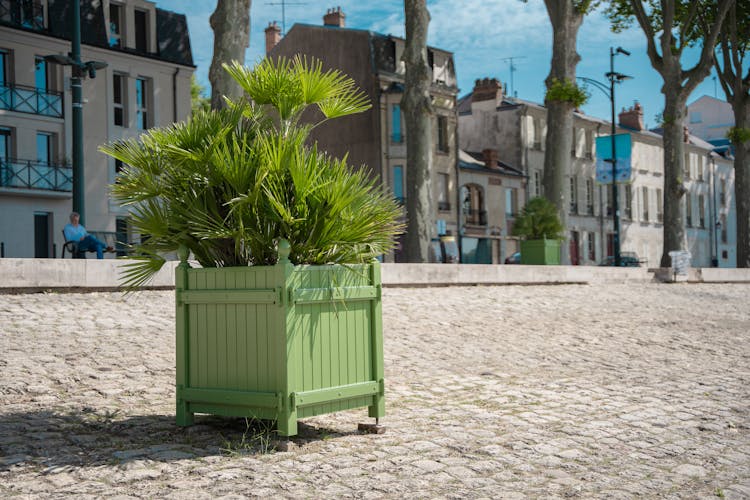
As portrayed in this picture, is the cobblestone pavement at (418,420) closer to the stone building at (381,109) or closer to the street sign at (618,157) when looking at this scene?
the street sign at (618,157)

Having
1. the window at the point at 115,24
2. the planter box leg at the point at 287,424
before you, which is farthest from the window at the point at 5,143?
the planter box leg at the point at 287,424

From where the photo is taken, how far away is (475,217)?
51844mm

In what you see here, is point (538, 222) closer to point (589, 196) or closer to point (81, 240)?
point (81, 240)

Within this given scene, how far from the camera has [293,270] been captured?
572 centimetres

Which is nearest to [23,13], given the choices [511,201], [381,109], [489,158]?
[381,109]

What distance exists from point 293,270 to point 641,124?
6558 cm

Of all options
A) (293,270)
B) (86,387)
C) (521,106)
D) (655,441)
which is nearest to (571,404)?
(655,441)

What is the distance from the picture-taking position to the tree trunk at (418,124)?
65.4 feet

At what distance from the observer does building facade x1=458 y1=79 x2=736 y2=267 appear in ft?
184

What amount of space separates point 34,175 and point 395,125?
19626mm

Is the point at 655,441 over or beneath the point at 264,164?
beneath

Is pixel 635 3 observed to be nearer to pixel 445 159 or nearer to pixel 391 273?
pixel 391 273

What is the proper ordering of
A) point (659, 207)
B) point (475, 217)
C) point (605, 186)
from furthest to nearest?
point (659, 207), point (605, 186), point (475, 217)

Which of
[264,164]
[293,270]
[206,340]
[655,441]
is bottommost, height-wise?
[655,441]
